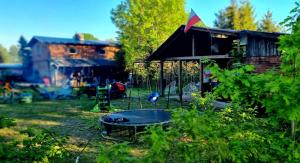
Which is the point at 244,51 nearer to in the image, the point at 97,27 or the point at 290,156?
the point at 290,156

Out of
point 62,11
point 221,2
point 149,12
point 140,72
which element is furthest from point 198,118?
point 62,11

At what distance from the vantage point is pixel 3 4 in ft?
175

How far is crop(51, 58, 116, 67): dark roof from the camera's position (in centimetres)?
3017

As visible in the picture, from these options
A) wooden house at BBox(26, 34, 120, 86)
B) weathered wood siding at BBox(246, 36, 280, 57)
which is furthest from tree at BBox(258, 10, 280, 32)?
weathered wood siding at BBox(246, 36, 280, 57)

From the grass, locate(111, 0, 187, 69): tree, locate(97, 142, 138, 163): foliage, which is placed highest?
locate(111, 0, 187, 69): tree

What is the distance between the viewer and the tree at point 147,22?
28.5 meters

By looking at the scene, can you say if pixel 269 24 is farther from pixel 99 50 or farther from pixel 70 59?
pixel 70 59

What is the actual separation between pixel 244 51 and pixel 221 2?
3333 centimetres

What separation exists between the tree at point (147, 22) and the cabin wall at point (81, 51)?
685 centimetres

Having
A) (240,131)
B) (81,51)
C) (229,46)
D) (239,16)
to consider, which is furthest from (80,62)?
(240,131)

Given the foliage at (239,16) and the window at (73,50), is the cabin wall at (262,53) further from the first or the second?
the foliage at (239,16)

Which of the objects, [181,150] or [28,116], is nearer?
[181,150]

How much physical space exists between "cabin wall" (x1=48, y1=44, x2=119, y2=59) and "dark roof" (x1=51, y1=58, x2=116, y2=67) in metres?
1.04

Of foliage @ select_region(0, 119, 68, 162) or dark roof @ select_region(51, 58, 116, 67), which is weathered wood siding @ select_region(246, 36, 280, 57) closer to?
foliage @ select_region(0, 119, 68, 162)
